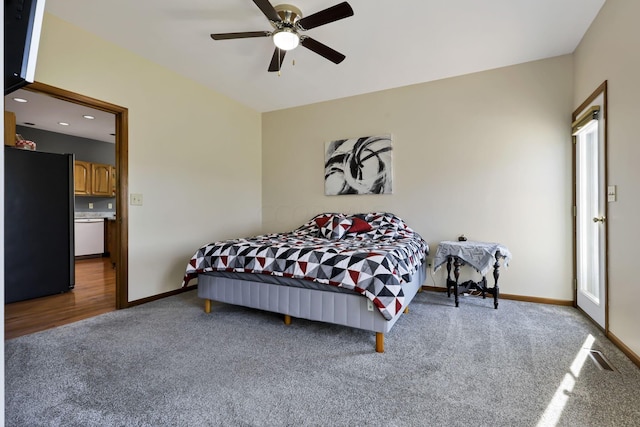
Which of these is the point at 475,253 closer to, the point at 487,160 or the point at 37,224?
the point at 487,160

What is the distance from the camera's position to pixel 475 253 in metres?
2.88

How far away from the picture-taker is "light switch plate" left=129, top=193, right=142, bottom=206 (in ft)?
9.84

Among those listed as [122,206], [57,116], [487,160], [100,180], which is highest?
[57,116]

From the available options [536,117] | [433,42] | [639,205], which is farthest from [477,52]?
[639,205]

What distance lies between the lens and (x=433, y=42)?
108 inches

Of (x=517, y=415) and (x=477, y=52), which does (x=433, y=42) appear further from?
(x=517, y=415)

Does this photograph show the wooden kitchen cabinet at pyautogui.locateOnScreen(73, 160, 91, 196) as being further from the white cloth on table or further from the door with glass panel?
the door with glass panel

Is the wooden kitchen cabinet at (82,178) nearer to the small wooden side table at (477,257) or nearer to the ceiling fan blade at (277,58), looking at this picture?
the ceiling fan blade at (277,58)

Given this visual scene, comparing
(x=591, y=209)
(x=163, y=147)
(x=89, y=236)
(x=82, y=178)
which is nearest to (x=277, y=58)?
(x=163, y=147)

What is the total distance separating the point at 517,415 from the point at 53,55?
401 centimetres

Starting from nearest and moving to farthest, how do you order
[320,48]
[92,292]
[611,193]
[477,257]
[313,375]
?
[313,375] → [611,193] → [320,48] → [477,257] → [92,292]

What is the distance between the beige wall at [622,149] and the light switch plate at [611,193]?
0.04 meters

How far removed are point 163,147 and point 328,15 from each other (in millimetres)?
2309

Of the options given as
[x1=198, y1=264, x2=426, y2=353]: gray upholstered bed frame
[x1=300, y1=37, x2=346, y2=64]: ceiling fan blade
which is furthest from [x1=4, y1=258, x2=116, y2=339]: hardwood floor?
[x1=300, y1=37, x2=346, y2=64]: ceiling fan blade
